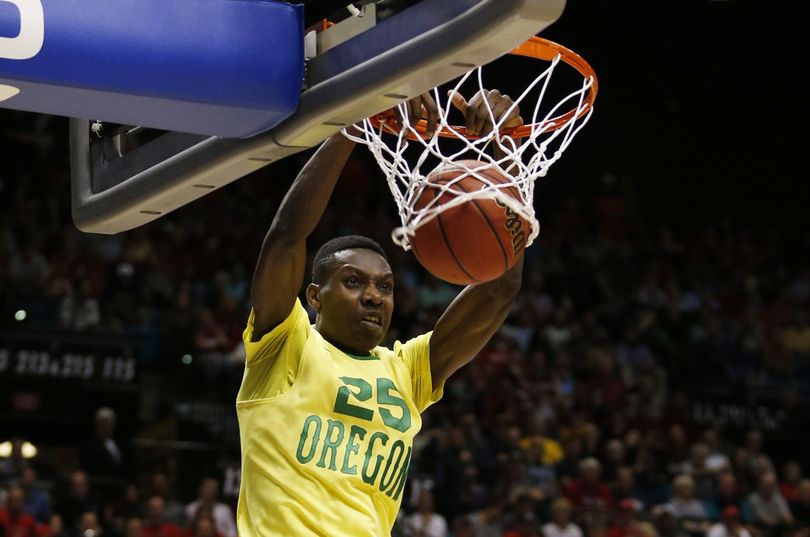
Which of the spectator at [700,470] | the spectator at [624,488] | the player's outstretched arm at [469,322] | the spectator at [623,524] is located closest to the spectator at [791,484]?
the spectator at [700,470]

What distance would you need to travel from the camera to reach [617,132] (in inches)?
721

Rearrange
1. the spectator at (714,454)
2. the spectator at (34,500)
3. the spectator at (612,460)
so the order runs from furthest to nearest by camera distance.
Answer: the spectator at (714,454) → the spectator at (612,460) → the spectator at (34,500)

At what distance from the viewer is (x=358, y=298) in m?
3.96

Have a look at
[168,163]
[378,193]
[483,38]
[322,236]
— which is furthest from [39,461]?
[483,38]

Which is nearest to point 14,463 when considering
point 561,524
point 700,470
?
point 561,524

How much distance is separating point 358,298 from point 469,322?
47cm

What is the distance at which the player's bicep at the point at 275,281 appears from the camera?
147 inches

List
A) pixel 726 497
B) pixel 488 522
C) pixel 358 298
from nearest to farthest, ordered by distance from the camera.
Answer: pixel 358 298, pixel 488 522, pixel 726 497

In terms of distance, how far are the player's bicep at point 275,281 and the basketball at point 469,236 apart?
1.14ft

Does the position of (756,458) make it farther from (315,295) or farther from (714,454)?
(315,295)

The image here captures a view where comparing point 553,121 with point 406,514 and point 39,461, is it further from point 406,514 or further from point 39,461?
point 39,461

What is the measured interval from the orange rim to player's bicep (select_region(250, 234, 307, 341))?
0.43 metres

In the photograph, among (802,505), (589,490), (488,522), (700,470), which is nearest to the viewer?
(488,522)

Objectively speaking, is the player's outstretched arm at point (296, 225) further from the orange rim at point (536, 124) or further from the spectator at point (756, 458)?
the spectator at point (756, 458)
